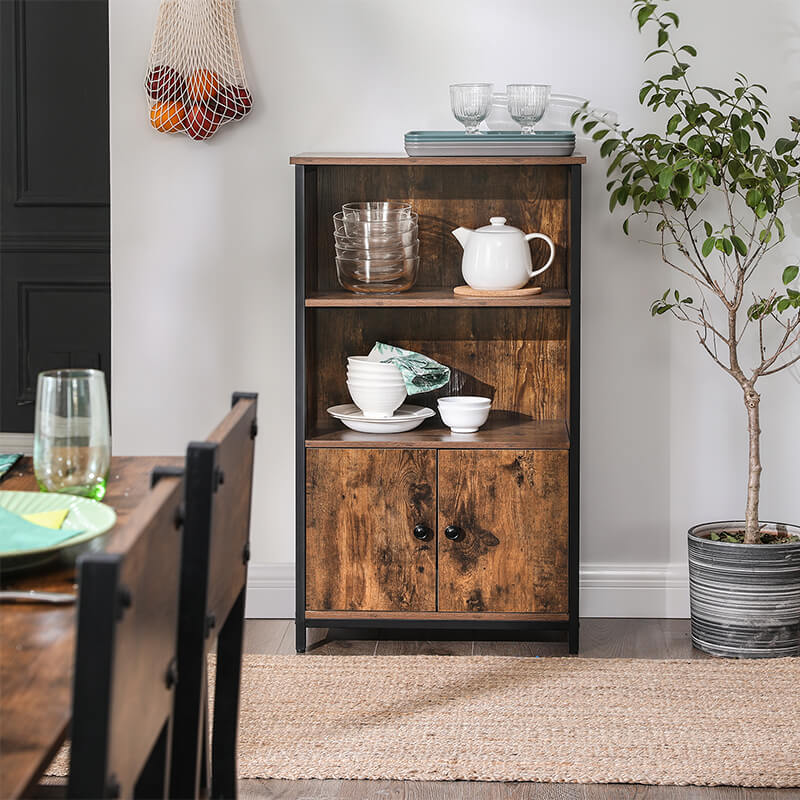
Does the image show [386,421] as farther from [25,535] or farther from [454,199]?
[25,535]

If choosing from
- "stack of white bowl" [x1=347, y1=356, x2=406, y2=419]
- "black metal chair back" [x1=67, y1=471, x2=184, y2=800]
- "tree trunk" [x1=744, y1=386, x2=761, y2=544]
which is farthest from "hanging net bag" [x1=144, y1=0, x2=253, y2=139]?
"black metal chair back" [x1=67, y1=471, x2=184, y2=800]

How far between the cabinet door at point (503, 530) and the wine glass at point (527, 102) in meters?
0.85

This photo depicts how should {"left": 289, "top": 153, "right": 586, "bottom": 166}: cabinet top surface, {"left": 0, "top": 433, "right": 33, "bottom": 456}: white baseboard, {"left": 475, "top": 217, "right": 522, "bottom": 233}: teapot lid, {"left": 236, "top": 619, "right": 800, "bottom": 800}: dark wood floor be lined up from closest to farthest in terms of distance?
{"left": 236, "top": 619, "right": 800, "bottom": 800}: dark wood floor, {"left": 289, "top": 153, "right": 586, "bottom": 166}: cabinet top surface, {"left": 475, "top": 217, "right": 522, "bottom": 233}: teapot lid, {"left": 0, "top": 433, "right": 33, "bottom": 456}: white baseboard

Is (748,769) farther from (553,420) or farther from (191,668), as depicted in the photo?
(191,668)

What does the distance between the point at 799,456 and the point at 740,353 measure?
0.34 metres

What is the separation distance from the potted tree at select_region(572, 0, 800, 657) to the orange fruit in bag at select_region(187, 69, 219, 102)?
969 mm

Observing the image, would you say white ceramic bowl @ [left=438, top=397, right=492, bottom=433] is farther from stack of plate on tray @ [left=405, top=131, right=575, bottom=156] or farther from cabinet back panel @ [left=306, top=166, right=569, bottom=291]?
stack of plate on tray @ [left=405, top=131, right=575, bottom=156]

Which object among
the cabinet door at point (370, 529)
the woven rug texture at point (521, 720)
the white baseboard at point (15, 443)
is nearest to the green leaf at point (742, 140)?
the cabinet door at point (370, 529)

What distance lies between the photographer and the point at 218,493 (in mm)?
1188

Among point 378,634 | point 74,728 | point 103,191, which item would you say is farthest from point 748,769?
point 103,191

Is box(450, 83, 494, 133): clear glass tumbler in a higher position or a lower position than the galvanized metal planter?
higher

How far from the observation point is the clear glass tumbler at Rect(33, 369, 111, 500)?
1.41 meters

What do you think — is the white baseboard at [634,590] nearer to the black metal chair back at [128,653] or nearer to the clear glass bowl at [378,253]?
the clear glass bowl at [378,253]

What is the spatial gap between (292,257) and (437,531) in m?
0.88
